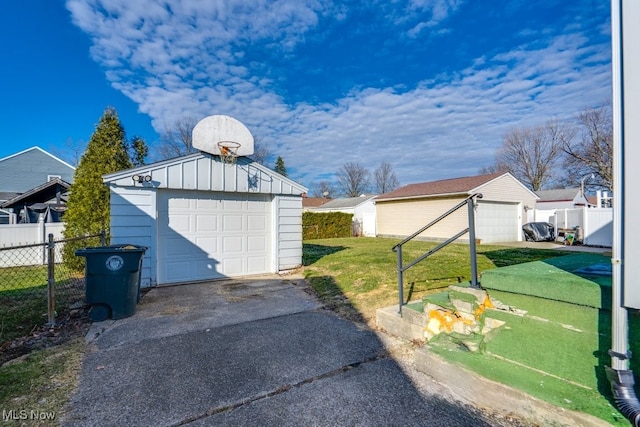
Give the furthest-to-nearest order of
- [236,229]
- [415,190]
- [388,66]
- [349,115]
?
1. [415,190]
2. [349,115]
3. [388,66]
4. [236,229]

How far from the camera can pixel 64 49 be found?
9227 millimetres

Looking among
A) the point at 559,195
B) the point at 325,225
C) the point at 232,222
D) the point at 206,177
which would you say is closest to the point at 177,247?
the point at 232,222

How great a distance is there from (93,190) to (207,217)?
349 centimetres

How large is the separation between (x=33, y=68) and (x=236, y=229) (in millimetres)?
9664

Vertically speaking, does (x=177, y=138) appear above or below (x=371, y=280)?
above

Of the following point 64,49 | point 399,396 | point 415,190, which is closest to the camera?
point 399,396

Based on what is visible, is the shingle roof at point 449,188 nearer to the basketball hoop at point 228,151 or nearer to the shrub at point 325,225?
the shrub at point 325,225

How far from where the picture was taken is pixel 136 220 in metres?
6.07

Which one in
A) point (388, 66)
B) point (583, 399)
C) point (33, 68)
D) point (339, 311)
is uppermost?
point (388, 66)

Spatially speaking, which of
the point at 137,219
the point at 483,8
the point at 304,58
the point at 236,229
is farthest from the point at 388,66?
the point at 137,219

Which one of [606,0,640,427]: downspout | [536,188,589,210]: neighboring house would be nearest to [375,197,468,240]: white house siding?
[606,0,640,427]: downspout

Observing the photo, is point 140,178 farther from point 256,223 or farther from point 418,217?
point 418,217

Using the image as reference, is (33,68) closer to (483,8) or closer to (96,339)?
(96,339)

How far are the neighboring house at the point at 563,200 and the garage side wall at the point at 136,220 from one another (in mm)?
28336
